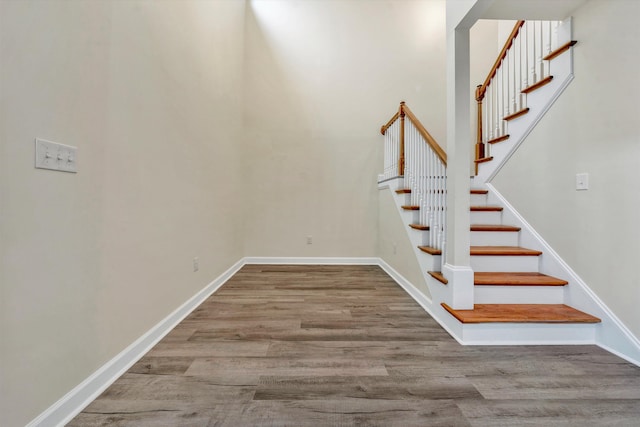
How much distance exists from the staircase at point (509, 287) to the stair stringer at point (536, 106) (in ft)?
2.31

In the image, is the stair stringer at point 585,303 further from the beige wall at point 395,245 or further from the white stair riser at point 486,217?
the beige wall at point 395,245

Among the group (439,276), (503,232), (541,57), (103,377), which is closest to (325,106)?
(541,57)

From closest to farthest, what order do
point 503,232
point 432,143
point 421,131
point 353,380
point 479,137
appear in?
point 353,380
point 432,143
point 503,232
point 421,131
point 479,137

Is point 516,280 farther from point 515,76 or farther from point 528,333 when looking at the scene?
point 515,76

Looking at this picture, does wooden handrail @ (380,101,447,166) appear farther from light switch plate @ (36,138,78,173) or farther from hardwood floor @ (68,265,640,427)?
light switch plate @ (36,138,78,173)

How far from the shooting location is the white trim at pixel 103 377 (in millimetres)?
1047

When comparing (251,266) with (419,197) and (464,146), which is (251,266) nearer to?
(419,197)

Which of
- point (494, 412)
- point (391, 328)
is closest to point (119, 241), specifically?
point (391, 328)

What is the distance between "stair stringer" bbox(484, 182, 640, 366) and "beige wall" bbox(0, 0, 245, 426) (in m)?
2.04

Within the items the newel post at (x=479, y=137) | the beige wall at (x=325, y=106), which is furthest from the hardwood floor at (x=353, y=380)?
the newel post at (x=479, y=137)

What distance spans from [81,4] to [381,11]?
4.02 m

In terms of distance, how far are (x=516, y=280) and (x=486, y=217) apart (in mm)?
888

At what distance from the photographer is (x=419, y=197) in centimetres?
271

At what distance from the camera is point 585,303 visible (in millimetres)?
1826
